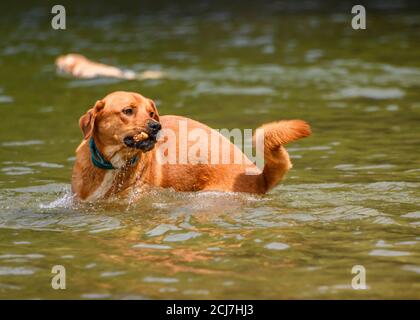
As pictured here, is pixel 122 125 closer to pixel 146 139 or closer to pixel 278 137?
pixel 146 139

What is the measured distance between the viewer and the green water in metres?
6.64

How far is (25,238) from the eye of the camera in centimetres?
776

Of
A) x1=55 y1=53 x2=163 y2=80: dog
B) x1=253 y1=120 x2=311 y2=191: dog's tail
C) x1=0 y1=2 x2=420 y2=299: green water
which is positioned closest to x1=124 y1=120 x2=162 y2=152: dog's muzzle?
x1=0 y1=2 x2=420 y2=299: green water

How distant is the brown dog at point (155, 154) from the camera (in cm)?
823

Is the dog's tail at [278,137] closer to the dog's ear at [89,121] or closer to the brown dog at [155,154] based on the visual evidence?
the brown dog at [155,154]

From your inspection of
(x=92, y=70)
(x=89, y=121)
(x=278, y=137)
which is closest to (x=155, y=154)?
(x=89, y=121)

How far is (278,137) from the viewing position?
8.09 meters

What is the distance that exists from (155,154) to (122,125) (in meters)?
0.59

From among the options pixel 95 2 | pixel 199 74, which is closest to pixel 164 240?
pixel 199 74

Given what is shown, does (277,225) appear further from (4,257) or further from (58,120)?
(58,120)

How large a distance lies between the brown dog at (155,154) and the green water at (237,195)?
5.8 inches

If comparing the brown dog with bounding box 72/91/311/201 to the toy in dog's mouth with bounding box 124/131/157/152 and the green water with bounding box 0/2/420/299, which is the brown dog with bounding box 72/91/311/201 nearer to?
the toy in dog's mouth with bounding box 124/131/157/152

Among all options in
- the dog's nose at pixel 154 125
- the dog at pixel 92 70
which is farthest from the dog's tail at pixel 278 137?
the dog at pixel 92 70

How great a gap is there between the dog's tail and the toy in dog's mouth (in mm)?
907
